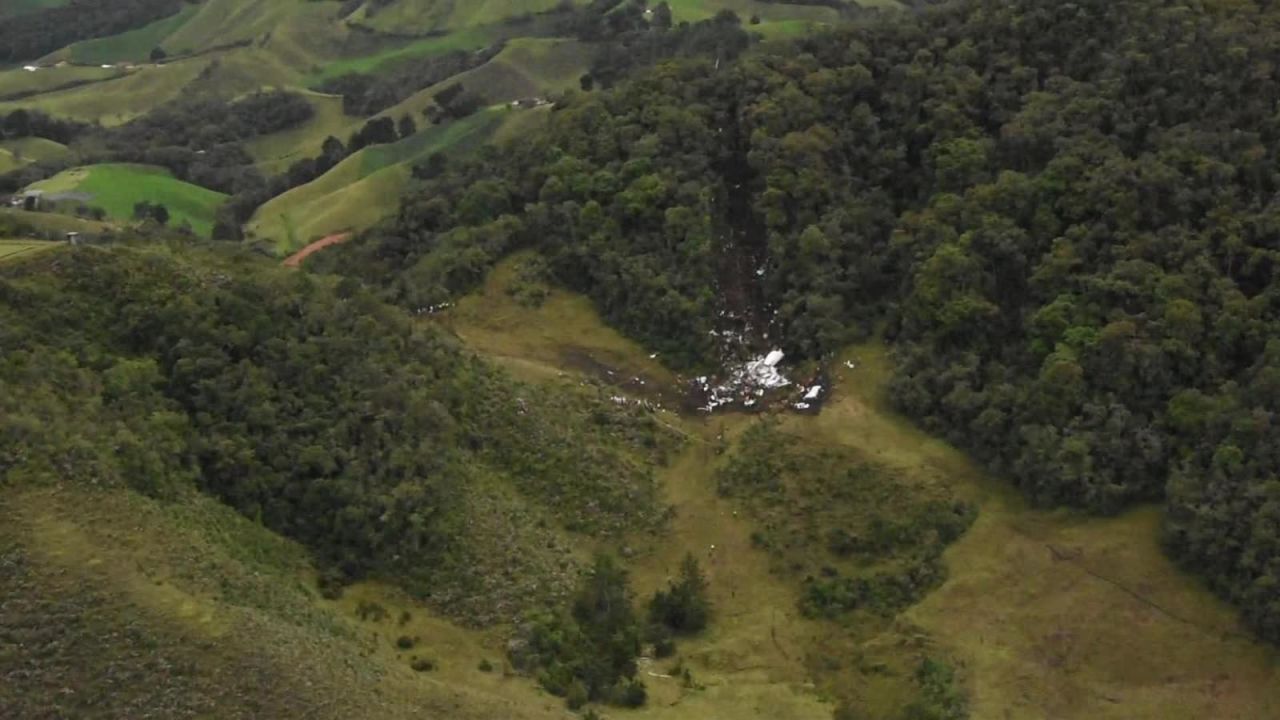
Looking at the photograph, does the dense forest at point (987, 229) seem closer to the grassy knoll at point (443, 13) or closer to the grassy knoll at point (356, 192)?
the grassy knoll at point (356, 192)

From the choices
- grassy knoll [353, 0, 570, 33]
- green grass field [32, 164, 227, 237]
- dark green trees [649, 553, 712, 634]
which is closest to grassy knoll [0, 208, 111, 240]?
green grass field [32, 164, 227, 237]

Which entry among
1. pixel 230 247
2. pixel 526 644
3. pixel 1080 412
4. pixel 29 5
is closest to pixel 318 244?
pixel 230 247

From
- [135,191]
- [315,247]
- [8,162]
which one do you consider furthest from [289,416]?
[8,162]

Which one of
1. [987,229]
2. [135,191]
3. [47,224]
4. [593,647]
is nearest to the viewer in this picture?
[593,647]

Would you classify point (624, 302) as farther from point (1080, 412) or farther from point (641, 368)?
point (1080, 412)

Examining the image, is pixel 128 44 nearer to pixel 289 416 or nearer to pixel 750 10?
pixel 750 10

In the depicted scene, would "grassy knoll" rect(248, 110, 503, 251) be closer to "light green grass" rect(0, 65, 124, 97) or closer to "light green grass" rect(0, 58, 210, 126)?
"light green grass" rect(0, 58, 210, 126)
